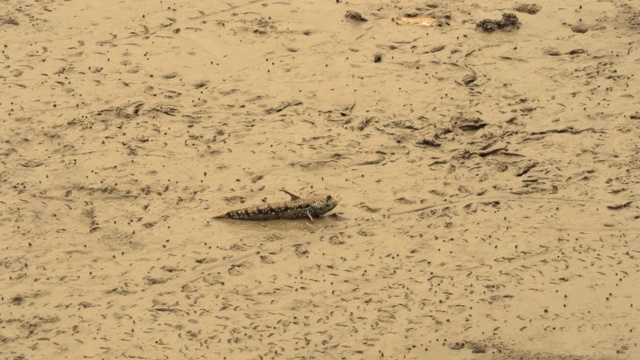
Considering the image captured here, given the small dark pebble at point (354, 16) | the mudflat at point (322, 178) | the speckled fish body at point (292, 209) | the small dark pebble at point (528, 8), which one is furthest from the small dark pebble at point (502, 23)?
the speckled fish body at point (292, 209)

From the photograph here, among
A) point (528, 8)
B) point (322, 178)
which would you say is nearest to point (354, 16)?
point (528, 8)

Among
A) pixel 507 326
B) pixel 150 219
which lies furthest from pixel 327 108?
pixel 507 326

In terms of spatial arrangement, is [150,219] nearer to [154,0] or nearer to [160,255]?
[160,255]

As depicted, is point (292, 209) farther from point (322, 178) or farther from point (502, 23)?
point (502, 23)

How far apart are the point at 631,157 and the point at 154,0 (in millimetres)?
5352

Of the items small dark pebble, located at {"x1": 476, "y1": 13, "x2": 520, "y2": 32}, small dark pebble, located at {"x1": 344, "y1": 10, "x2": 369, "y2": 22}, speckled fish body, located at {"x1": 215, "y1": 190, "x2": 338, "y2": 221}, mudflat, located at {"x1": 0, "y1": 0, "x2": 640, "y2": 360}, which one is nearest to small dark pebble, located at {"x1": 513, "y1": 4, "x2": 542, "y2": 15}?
mudflat, located at {"x1": 0, "y1": 0, "x2": 640, "y2": 360}

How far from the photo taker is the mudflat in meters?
9.68

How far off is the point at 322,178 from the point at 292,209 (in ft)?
2.07

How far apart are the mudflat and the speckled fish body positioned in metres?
0.10

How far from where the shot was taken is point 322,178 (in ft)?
36.7

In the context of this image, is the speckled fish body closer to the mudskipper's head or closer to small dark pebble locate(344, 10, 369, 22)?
the mudskipper's head

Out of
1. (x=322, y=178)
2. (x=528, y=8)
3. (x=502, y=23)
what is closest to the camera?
(x=322, y=178)

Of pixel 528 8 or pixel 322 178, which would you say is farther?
pixel 528 8

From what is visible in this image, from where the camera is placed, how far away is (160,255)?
10.4 m
